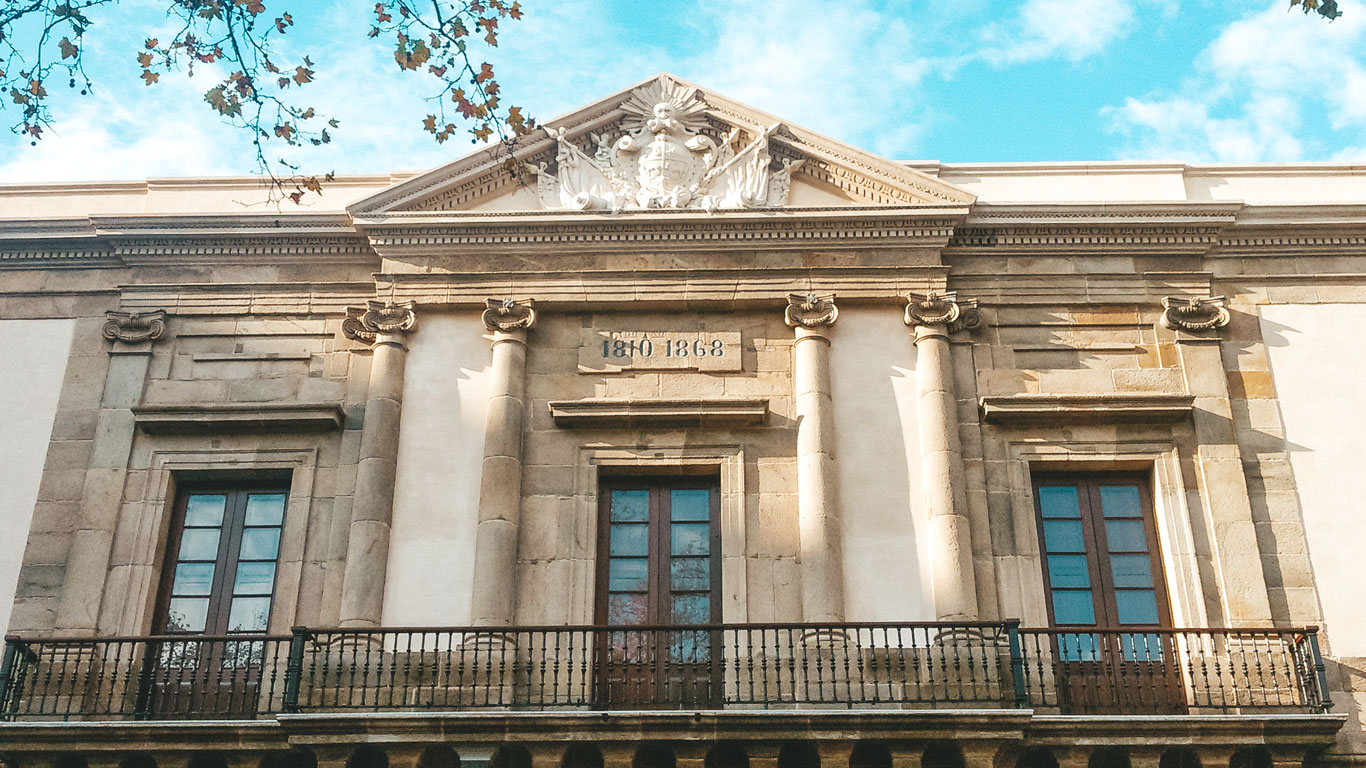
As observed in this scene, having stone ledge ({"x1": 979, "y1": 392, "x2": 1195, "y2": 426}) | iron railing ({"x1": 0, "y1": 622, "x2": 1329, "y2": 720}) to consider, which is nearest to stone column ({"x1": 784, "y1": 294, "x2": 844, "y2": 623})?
iron railing ({"x1": 0, "y1": 622, "x2": 1329, "y2": 720})

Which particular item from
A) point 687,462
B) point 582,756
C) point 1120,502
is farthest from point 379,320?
point 1120,502

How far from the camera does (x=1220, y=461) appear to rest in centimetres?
1548

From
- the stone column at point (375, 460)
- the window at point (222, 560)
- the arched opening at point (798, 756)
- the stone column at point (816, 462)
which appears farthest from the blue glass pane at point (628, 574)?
the window at point (222, 560)

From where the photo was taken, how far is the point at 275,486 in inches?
631

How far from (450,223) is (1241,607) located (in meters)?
8.77

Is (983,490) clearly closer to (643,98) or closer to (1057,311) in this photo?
(1057,311)

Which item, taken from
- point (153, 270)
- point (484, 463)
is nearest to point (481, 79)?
point (484, 463)

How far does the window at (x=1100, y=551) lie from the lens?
592 inches

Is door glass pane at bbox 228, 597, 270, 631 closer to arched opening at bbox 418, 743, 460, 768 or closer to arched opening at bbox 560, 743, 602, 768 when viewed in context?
arched opening at bbox 418, 743, 460, 768

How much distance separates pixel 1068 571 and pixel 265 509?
796 cm

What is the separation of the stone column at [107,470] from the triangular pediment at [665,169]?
2.66 m

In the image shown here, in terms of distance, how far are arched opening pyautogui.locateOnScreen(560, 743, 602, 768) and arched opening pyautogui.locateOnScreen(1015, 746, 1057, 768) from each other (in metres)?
3.65

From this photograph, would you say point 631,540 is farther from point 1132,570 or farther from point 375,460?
point 1132,570

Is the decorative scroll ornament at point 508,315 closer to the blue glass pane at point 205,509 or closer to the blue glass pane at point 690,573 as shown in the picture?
the blue glass pane at point 690,573
